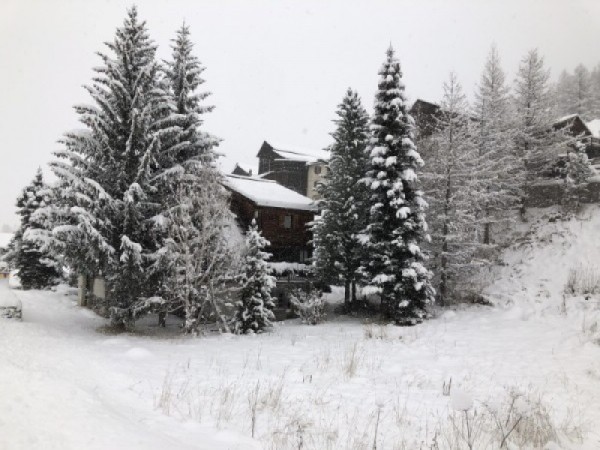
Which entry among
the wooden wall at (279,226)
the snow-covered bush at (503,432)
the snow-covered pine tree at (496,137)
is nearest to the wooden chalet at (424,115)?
the snow-covered pine tree at (496,137)

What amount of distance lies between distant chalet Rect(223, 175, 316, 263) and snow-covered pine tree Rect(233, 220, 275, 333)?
7081mm

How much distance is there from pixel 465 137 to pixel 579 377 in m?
16.5

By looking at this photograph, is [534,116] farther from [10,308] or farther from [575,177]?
[10,308]

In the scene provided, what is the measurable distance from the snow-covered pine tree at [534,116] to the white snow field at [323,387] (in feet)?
38.9

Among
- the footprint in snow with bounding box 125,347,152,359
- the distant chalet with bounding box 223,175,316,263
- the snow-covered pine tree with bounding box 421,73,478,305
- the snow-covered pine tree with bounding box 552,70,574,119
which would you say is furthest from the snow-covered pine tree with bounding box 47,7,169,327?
the snow-covered pine tree with bounding box 552,70,574,119

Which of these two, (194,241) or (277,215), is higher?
(277,215)

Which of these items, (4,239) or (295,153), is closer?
(295,153)

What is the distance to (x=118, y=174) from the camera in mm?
16656

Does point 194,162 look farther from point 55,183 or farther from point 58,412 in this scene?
point 58,412

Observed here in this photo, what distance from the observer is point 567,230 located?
23.2 metres

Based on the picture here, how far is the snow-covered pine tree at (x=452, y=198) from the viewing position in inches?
850

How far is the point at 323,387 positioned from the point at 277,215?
63.5 ft

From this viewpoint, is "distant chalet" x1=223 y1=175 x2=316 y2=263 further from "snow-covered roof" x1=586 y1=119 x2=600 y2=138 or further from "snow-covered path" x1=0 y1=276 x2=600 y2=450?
"snow-covered roof" x1=586 y1=119 x2=600 y2=138

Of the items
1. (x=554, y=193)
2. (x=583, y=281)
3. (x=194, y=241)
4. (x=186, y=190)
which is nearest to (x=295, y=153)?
(x=554, y=193)
